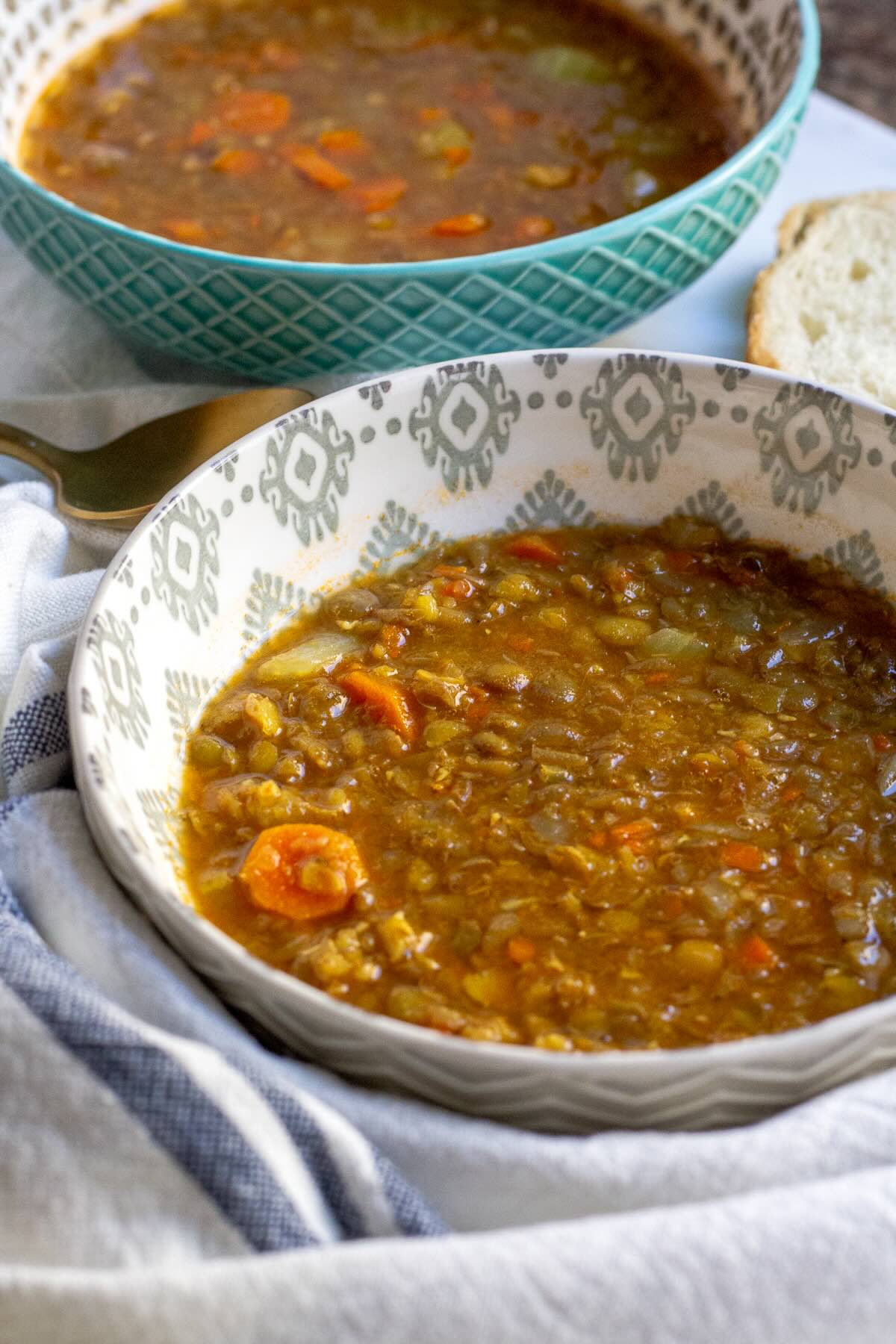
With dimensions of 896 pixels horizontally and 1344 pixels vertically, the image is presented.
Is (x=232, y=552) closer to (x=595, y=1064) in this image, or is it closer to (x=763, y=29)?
(x=595, y=1064)

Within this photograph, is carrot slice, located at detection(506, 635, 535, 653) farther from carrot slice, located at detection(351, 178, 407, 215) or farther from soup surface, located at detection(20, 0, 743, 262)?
carrot slice, located at detection(351, 178, 407, 215)

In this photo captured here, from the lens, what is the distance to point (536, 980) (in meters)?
2.25

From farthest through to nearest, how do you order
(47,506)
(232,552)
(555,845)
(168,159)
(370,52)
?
1. (370,52)
2. (168,159)
3. (47,506)
4. (232,552)
5. (555,845)

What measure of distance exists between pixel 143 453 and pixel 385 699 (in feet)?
3.44

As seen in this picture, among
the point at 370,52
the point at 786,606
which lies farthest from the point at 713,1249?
the point at 370,52

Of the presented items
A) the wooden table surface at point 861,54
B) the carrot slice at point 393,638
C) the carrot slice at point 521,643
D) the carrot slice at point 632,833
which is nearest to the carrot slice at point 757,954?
the carrot slice at point 632,833

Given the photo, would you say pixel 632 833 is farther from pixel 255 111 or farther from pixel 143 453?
pixel 255 111

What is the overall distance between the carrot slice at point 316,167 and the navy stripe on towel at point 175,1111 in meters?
2.43

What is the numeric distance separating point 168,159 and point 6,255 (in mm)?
526

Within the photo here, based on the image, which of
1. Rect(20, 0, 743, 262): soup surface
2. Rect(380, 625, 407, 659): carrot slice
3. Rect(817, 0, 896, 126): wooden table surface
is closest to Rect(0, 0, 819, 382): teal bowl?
Rect(20, 0, 743, 262): soup surface

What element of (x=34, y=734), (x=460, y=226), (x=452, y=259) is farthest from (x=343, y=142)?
(x=34, y=734)

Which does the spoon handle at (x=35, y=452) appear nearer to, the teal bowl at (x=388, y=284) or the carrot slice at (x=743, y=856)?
the teal bowl at (x=388, y=284)

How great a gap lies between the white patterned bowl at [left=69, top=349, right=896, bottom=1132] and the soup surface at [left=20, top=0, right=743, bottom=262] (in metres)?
0.79

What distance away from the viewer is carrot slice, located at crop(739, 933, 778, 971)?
2273mm
